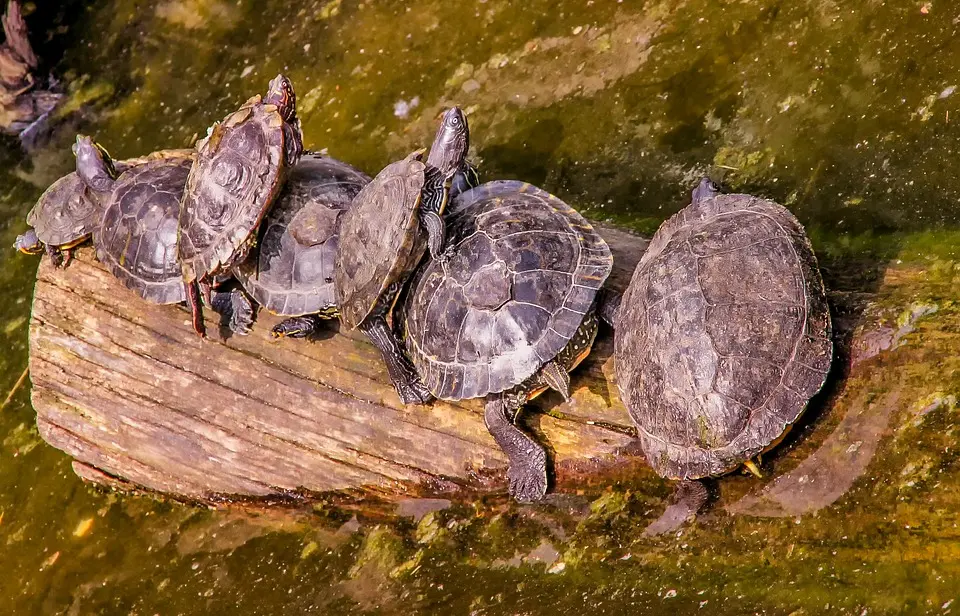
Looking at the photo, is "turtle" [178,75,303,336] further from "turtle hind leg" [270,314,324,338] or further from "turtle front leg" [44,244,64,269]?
"turtle front leg" [44,244,64,269]

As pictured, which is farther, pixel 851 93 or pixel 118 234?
pixel 118 234

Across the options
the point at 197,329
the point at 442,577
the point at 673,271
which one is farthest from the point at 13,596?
the point at 673,271

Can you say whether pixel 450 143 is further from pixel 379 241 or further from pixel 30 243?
pixel 30 243

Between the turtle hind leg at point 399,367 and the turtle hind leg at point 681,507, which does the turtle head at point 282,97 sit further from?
the turtle hind leg at point 681,507

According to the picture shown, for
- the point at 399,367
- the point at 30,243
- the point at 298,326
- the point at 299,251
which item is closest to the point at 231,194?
the point at 299,251

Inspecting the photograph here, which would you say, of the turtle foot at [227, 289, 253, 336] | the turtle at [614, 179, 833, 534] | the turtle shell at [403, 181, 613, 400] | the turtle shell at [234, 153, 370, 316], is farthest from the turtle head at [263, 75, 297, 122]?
the turtle at [614, 179, 833, 534]

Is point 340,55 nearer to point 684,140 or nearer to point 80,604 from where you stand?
point 684,140
